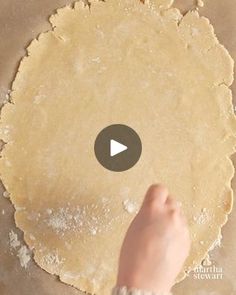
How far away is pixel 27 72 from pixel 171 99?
32cm

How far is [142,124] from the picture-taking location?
4.22 feet

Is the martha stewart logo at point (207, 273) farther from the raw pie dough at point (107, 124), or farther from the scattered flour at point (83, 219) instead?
the scattered flour at point (83, 219)

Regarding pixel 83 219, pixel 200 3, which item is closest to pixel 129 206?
pixel 83 219

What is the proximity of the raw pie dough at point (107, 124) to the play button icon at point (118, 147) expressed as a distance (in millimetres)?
14

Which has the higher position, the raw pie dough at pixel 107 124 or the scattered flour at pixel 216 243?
the raw pie dough at pixel 107 124

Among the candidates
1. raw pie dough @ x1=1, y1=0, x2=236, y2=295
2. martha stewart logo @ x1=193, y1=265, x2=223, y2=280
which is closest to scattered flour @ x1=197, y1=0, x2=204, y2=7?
raw pie dough @ x1=1, y1=0, x2=236, y2=295

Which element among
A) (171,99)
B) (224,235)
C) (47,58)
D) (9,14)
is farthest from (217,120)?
(9,14)

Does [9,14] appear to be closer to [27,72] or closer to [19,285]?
[27,72]

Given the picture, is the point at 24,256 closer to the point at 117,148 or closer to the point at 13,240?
the point at 13,240

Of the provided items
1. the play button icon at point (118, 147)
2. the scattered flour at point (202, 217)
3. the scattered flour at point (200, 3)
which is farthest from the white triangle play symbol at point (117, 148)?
the scattered flour at point (200, 3)

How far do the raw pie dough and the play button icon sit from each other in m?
0.01

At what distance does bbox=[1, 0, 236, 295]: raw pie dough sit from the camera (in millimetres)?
1259

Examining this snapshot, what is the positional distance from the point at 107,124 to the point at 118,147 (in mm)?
56

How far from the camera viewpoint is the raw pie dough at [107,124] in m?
1.26
